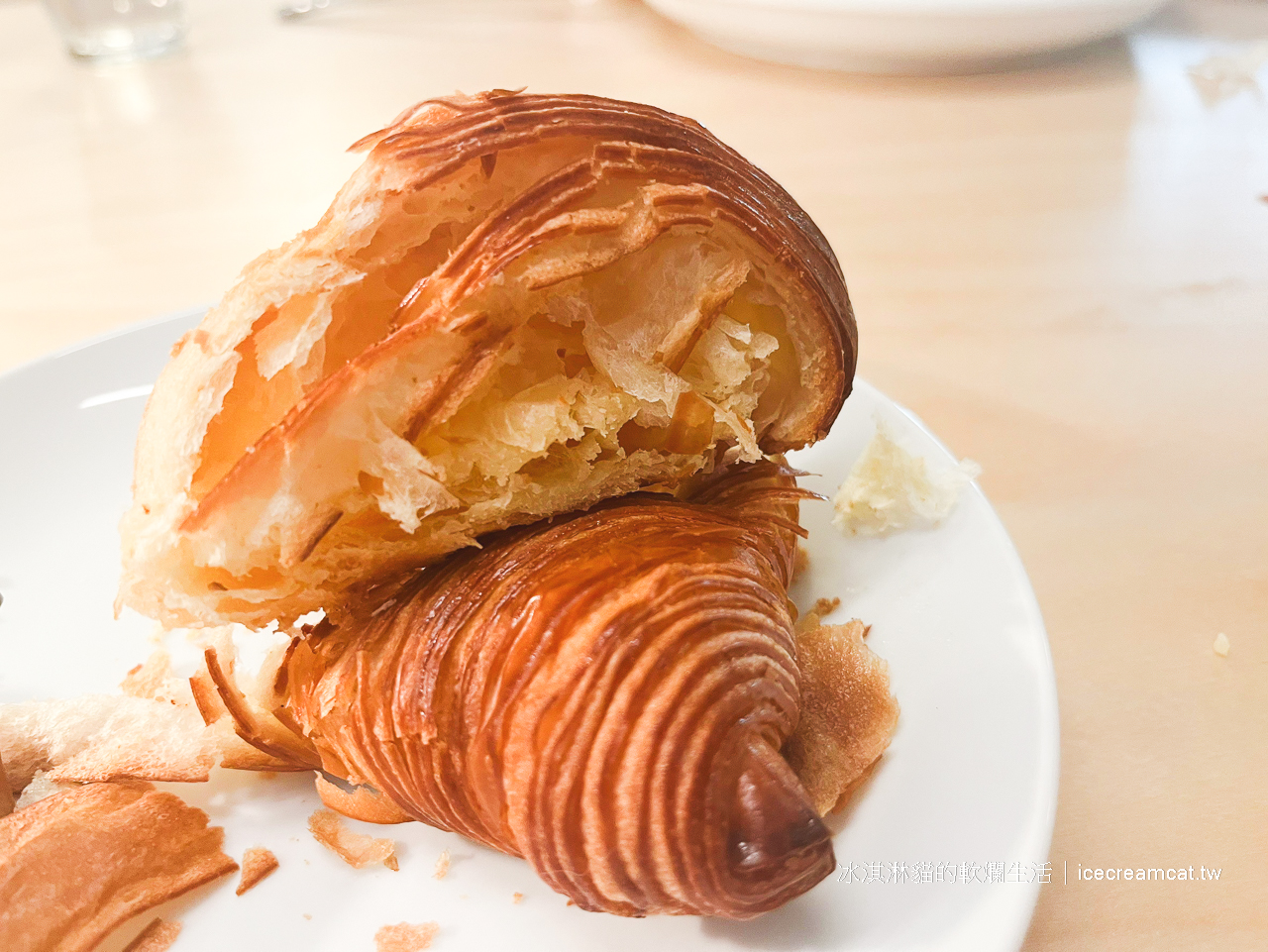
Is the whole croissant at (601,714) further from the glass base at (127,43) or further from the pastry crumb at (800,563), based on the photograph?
the glass base at (127,43)

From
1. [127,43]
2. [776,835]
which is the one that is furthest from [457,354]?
[127,43]

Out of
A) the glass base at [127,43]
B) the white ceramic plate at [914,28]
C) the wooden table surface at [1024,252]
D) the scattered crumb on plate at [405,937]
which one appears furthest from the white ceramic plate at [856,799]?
the glass base at [127,43]

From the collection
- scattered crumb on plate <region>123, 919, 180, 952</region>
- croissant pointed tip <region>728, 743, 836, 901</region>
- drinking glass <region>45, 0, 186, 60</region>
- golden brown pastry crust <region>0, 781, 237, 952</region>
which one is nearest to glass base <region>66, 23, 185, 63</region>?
drinking glass <region>45, 0, 186, 60</region>

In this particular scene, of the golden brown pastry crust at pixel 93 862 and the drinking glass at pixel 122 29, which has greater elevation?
the drinking glass at pixel 122 29

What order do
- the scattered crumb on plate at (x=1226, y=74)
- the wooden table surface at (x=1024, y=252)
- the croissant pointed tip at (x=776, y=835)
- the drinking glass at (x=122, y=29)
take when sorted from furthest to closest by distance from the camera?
the drinking glass at (x=122, y=29) → the scattered crumb on plate at (x=1226, y=74) → the wooden table surface at (x=1024, y=252) → the croissant pointed tip at (x=776, y=835)

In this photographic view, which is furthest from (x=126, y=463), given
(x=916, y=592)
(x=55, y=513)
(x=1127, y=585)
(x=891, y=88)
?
(x=891, y=88)

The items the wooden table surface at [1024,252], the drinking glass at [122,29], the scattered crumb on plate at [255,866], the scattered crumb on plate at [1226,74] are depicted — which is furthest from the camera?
the drinking glass at [122,29]

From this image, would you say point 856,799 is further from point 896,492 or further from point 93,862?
point 93,862

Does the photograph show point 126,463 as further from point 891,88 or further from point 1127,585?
point 891,88
